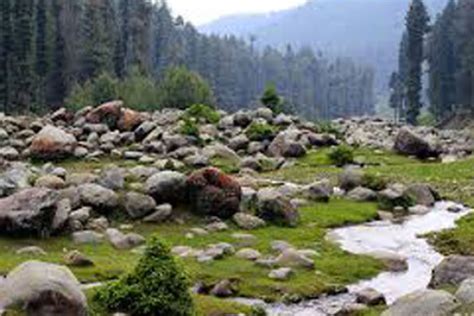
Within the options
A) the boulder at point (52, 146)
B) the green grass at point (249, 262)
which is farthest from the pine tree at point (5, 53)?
the green grass at point (249, 262)

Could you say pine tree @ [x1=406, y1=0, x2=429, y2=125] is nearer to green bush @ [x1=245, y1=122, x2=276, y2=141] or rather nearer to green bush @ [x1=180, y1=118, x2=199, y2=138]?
green bush @ [x1=245, y1=122, x2=276, y2=141]

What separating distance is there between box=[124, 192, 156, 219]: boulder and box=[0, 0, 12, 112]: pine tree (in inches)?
3132

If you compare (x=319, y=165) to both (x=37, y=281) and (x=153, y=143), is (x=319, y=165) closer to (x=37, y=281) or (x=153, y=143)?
(x=153, y=143)

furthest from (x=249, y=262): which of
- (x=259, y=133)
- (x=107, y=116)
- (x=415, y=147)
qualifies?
(x=415, y=147)

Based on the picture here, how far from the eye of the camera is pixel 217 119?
7775 centimetres

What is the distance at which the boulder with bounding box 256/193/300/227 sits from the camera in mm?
38781

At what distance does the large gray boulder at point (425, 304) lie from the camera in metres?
19.4

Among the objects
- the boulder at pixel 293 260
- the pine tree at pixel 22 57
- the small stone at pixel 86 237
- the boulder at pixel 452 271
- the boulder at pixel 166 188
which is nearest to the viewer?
the boulder at pixel 452 271

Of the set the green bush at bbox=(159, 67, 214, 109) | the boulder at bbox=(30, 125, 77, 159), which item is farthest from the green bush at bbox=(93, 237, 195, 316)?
the green bush at bbox=(159, 67, 214, 109)

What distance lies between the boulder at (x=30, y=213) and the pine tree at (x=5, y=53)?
269ft

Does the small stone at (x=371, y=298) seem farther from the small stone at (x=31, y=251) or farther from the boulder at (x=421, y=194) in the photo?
the boulder at (x=421, y=194)

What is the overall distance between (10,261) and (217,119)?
163 feet

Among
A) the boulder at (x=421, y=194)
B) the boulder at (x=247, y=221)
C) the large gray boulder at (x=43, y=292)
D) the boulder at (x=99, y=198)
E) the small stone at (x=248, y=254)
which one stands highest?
the large gray boulder at (x=43, y=292)

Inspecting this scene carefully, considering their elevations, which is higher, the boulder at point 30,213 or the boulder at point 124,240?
the boulder at point 30,213
